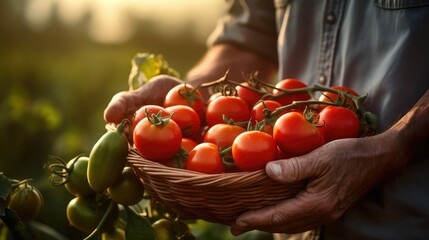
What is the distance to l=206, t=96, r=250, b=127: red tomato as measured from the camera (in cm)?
189

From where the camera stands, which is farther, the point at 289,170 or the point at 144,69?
the point at 144,69

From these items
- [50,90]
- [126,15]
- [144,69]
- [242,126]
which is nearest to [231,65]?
[144,69]

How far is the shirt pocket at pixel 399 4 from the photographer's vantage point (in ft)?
6.02

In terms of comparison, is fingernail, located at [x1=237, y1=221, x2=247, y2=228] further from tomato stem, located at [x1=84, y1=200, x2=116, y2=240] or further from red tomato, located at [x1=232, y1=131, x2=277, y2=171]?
tomato stem, located at [x1=84, y1=200, x2=116, y2=240]

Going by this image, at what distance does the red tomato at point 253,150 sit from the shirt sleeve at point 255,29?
0.97m

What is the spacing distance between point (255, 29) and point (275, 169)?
114 cm

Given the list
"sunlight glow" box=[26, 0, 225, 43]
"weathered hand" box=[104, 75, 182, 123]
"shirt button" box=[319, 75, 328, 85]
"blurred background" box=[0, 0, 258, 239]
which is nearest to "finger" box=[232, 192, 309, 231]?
"weathered hand" box=[104, 75, 182, 123]

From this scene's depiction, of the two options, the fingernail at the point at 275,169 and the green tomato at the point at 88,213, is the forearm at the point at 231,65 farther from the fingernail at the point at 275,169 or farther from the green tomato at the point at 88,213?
the fingernail at the point at 275,169

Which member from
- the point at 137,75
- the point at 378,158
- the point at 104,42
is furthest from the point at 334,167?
the point at 104,42

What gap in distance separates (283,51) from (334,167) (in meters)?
0.80

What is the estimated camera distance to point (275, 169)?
1547mm

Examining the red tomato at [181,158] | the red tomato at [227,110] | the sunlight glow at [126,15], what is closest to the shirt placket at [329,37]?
the red tomato at [227,110]

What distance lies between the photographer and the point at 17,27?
6.50 m

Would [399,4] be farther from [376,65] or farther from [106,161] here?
[106,161]
